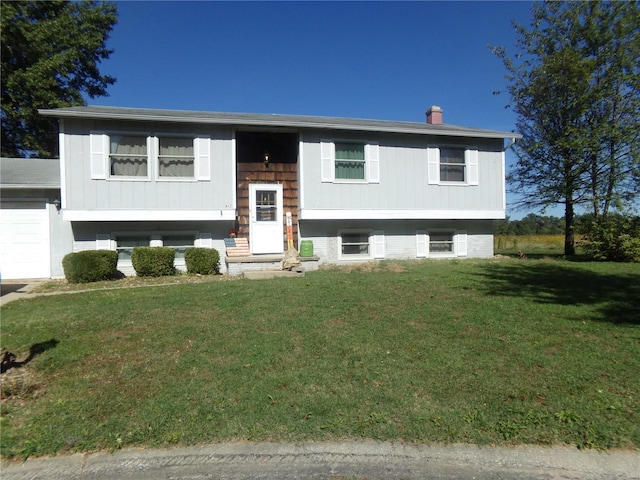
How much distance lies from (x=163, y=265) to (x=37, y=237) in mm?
3958

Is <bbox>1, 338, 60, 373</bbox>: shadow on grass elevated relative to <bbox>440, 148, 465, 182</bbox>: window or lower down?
lower down

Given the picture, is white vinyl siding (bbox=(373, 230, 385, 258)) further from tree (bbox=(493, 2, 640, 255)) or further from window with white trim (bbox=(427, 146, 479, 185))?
tree (bbox=(493, 2, 640, 255))

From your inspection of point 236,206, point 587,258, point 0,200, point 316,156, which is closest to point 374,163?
point 316,156

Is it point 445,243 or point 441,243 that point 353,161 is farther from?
point 445,243

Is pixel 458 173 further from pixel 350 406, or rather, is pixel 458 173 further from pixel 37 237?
pixel 37 237

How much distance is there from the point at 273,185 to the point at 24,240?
23.8 ft

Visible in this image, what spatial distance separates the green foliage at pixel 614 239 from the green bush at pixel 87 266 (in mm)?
15866

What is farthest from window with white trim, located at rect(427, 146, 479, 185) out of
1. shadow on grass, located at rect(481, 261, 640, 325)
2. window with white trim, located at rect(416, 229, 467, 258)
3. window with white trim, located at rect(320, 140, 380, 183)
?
shadow on grass, located at rect(481, 261, 640, 325)

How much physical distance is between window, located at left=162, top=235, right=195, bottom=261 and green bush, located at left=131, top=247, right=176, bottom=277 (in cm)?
116

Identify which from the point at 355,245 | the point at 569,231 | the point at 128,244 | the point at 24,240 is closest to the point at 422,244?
the point at 355,245

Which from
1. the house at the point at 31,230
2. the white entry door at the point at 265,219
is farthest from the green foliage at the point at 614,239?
the house at the point at 31,230

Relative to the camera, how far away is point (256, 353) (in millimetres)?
4504

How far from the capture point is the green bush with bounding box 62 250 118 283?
32.6 ft

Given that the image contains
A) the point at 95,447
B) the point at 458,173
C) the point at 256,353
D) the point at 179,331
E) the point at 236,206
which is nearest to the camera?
the point at 95,447
